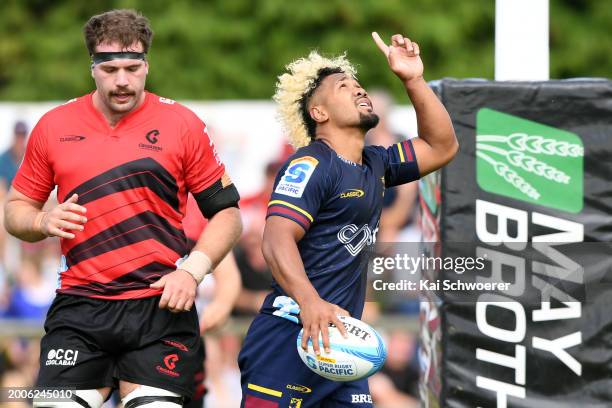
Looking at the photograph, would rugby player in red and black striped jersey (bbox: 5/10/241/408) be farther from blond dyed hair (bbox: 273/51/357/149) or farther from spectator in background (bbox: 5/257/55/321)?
spectator in background (bbox: 5/257/55/321)

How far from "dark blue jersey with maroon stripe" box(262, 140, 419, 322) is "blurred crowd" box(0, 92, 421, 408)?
4.80m

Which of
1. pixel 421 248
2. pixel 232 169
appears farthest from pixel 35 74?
pixel 421 248

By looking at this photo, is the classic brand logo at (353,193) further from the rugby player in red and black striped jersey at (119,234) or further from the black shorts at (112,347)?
the black shorts at (112,347)

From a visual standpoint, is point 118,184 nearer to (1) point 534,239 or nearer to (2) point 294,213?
(2) point 294,213

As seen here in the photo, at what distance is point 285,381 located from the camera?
5.52 metres

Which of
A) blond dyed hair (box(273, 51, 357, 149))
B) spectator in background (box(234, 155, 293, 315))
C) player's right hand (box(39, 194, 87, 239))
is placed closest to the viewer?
player's right hand (box(39, 194, 87, 239))

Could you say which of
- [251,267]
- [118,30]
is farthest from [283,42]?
[118,30]

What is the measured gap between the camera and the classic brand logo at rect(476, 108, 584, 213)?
6152mm

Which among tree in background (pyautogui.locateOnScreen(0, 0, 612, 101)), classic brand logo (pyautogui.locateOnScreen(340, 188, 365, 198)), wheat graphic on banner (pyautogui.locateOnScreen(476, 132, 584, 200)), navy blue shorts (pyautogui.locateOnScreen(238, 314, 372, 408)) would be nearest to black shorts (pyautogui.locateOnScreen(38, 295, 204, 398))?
navy blue shorts (pyautogui.locateOnScreen(238, 314, 372, 408))

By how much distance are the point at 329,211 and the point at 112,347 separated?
1.18 m

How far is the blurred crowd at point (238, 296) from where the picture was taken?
1052 cm

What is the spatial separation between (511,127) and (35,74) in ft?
34.2

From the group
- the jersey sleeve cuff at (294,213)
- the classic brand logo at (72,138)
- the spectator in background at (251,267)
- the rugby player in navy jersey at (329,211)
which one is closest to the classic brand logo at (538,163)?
the rugby player in navy jersey at (329,211)

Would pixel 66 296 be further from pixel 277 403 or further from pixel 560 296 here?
pixel 560 296
